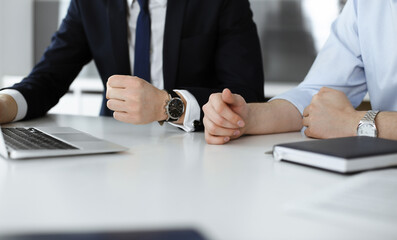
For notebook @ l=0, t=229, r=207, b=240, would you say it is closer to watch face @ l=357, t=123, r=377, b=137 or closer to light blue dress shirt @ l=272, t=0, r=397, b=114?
watch face @ l=357, t=123, r=377, b=137

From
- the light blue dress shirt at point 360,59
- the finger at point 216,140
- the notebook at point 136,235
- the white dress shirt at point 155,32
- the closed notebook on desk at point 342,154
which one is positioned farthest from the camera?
the white dress shirt at point 155,32

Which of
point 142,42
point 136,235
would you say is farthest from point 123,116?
point 136,235

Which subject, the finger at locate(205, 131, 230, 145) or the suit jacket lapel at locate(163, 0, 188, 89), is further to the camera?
the suit jacket lapel at locate(163, 0, 188, 89)

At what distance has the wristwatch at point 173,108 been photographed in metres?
1.20

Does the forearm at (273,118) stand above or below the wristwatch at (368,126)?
below

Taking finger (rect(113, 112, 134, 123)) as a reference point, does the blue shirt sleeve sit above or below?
above

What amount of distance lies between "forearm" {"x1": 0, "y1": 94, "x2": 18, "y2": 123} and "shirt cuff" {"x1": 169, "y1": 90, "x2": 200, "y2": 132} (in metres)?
0.47

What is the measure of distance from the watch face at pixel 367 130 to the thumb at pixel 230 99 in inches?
10.8

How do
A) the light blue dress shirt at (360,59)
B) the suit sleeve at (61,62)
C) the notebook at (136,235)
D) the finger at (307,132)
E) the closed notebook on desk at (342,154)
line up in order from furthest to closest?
the suit sleeve at (61,62), the light blue dress shirt at (360,59), the finger at (307,132), the closed notebook on desk at (342,154), the notebook at (136,235)

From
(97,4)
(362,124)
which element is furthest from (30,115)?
(362,124)

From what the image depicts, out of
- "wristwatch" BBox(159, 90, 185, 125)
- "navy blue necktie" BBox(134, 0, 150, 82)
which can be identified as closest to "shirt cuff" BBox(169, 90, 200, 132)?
"wristwatch" BBox(159, 90, 185, 125)

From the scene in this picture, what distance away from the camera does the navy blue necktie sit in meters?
1.67

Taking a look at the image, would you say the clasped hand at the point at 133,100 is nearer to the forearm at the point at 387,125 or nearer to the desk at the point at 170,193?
the desk at the point at 170,193

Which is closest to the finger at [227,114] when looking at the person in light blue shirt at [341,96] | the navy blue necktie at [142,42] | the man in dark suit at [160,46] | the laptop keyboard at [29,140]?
the person in light blue shirt at [341,96]
